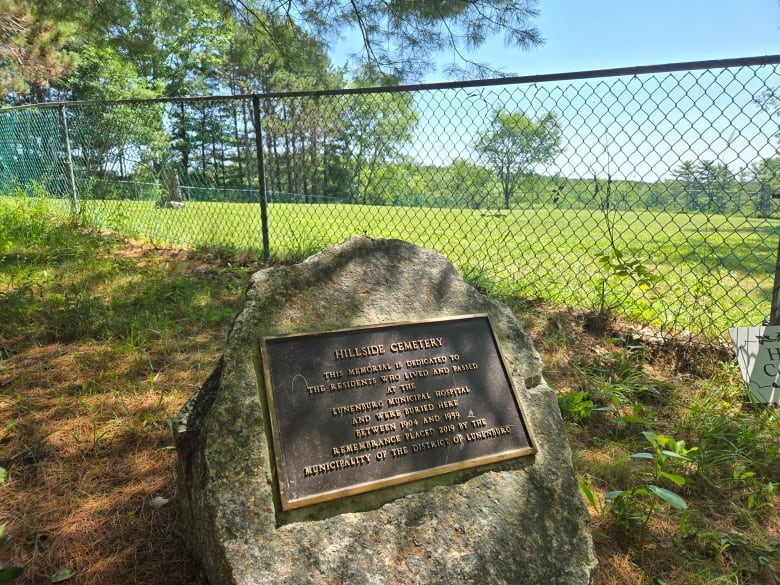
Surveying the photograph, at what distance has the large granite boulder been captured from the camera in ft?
4.82

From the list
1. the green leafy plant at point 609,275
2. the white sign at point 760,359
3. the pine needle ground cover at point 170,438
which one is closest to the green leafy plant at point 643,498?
the pine needle ground cover at point 170,438

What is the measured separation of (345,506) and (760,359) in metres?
2.85

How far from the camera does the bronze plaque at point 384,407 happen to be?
65.0 inches

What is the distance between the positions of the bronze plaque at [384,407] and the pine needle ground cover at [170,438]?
0.61 m

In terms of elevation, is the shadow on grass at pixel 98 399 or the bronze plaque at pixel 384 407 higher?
the bronze plaque at pixel 384 407

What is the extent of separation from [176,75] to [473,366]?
3799 centimetres

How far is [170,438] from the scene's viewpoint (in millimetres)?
2514

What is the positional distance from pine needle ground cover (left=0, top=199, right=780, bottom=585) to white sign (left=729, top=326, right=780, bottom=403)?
14cm

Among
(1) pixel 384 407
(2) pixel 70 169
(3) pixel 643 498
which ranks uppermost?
(2) pixel 70 169

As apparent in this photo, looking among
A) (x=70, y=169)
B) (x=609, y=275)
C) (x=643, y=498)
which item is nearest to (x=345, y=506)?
(x=643, y=498)

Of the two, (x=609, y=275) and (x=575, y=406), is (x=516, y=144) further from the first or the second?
(x=575, y=406)

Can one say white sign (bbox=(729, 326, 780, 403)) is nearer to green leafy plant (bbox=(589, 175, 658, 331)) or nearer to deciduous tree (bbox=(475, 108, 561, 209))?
green leafy plant (bbox=(589, 175, 658, 331))

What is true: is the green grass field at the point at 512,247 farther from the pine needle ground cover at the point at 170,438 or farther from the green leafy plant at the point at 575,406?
the green leafy plant at the point at 575,406

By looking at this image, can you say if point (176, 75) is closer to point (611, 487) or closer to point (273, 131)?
point (273, 131)
